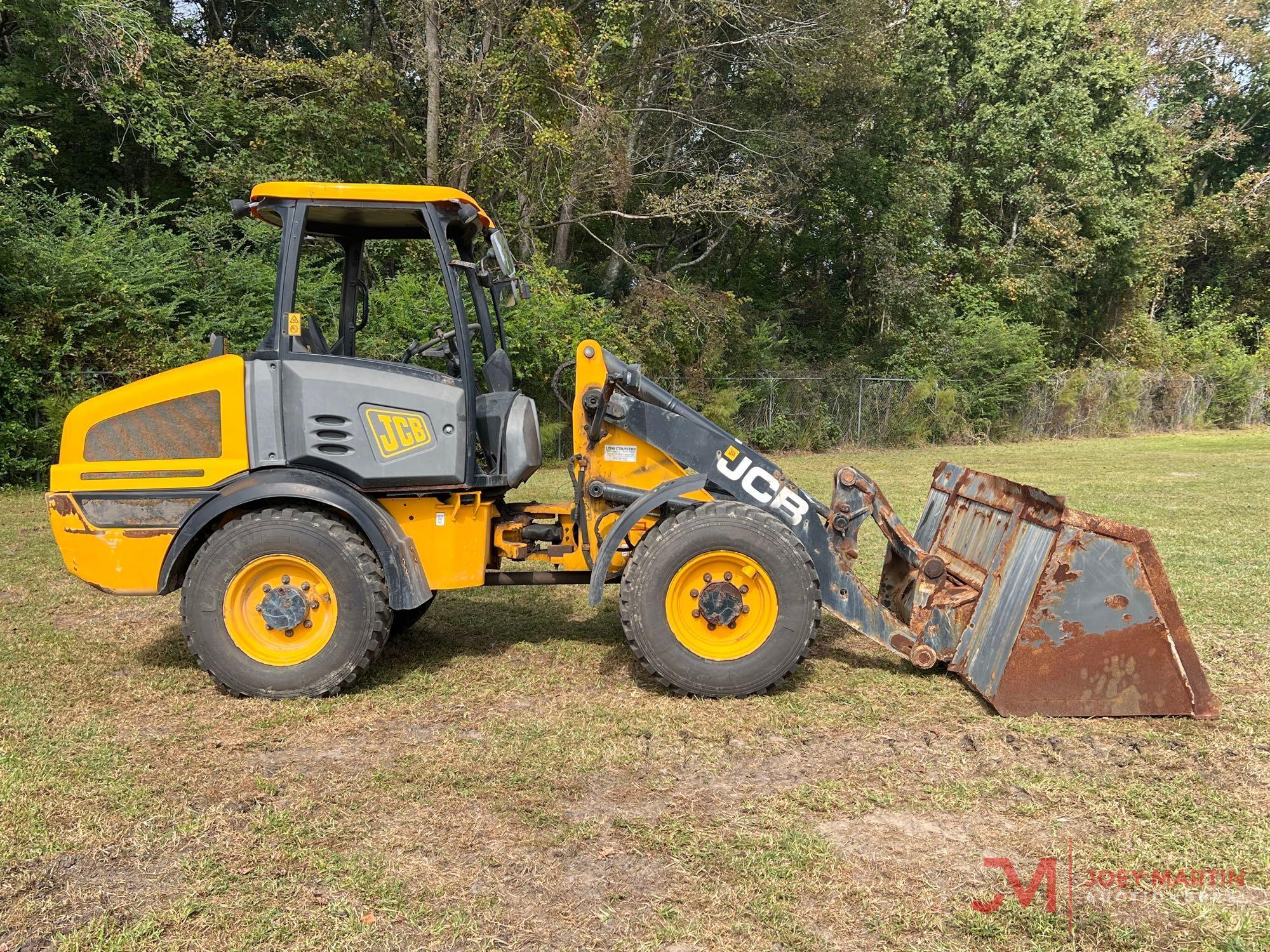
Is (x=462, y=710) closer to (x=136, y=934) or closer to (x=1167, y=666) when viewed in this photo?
(x=136, y=934)

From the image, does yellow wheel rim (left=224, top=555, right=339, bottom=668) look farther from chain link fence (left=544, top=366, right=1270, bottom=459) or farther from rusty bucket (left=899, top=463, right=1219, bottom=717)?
chain link fence (left=544, top=366, right=1270, bottom=459)

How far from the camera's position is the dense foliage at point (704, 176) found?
46.0 ft

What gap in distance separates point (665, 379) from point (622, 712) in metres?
14.7

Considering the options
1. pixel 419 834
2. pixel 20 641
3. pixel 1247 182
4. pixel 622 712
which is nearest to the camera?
pixel 419 834

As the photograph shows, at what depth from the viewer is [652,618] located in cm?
464

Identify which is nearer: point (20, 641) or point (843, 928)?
point (843, 928)

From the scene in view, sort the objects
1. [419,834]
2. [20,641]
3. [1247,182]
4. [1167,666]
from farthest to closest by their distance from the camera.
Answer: [1247,182]
[20,641]
[1167,666]
[419,834]

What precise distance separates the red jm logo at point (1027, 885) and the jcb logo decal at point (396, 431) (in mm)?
3198

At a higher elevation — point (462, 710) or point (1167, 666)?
point (1167, 666)

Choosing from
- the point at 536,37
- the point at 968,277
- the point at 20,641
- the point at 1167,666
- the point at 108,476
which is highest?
the point at 536,37

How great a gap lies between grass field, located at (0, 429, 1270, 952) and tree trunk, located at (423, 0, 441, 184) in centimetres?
1238

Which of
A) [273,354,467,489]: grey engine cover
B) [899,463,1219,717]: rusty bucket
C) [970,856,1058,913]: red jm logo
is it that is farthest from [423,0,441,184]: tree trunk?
[970,856,1058,913]: red jm logo

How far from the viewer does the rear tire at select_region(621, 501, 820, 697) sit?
4.62m

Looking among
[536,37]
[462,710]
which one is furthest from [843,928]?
[536,37]
